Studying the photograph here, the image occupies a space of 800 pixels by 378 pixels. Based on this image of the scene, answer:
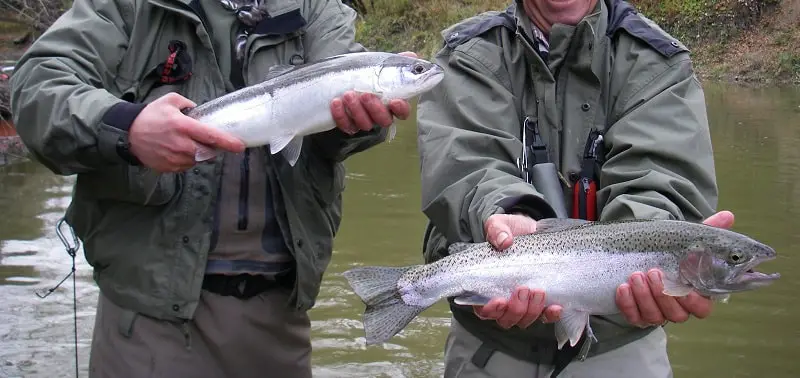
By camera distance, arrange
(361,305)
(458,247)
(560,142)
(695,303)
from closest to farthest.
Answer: (695,303) < (458,247) < (560,142) < (361,305)

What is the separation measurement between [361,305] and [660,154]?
173 inches

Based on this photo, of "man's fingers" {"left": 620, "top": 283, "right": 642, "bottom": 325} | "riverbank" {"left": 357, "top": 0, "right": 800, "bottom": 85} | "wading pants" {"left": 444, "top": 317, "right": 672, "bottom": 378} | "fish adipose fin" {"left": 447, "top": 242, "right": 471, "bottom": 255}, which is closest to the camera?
"man's fingers" {"left": 620, "top": 283, "right": 642, "bottom": 325}

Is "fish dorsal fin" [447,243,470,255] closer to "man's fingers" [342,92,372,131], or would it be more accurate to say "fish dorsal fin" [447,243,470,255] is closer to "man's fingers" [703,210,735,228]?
"man's fingers" [342,92,372,131]

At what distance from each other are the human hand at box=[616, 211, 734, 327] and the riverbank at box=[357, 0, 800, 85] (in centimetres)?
2103

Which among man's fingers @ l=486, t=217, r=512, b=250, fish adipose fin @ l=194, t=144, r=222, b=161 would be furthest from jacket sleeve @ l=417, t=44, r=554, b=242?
fish adipose fin @ l=194, t=144, r=222, b=161

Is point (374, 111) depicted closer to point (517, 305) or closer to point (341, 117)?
point (341, 117)

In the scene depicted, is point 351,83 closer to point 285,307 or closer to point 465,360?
point 285,307


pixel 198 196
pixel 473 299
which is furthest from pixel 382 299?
pixel 198 196

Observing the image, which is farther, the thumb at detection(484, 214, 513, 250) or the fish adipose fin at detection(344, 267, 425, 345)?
the fish adipose fin at detection(344, 267, 425, 345)

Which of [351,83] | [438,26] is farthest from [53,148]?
[438,26]

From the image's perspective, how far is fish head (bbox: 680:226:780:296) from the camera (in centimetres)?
285

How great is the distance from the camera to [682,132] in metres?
3.31

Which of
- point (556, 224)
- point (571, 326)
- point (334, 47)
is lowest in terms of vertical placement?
point (571, 326)

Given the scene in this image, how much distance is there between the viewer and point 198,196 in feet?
10.5
